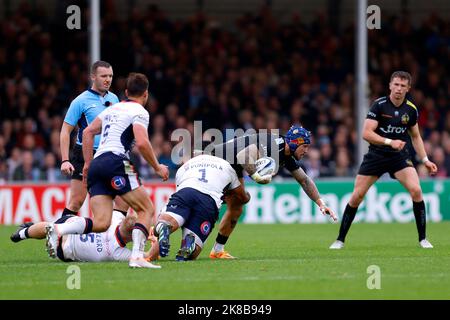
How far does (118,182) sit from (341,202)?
11509 mm

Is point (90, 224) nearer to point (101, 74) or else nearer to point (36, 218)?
point (101, 74)

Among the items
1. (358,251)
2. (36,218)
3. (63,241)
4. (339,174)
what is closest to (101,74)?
(63,241)

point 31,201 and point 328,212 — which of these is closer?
point 328,212

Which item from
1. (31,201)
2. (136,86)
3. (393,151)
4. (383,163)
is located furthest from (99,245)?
(31,201)

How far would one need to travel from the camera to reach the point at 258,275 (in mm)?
10289

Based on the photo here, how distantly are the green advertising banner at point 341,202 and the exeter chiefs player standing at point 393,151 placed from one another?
763 centimetres

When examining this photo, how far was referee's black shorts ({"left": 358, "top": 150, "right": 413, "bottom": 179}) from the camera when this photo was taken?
1395 cm

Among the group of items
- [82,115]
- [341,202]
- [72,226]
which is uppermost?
[82,115]

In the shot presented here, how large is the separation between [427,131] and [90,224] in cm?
1458

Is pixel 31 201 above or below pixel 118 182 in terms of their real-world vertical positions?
below

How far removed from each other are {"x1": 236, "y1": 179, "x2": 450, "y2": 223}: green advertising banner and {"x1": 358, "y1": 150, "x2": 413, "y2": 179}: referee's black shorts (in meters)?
7.67

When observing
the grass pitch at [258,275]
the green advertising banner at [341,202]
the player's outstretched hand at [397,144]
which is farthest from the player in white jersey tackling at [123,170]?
the green advertising banner at [341,202]

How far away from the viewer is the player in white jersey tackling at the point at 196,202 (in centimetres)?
1165

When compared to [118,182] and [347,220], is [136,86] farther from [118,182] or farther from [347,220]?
[347,220]
